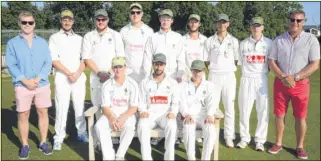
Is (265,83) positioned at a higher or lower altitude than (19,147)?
higher

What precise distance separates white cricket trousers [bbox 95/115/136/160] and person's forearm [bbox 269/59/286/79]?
2375 millimetres

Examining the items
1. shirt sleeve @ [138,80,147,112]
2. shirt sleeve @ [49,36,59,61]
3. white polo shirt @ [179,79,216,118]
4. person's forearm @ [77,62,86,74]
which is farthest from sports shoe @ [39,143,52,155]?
white polo shirt @ [179,79,216,118]

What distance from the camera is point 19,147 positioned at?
5.95 metres

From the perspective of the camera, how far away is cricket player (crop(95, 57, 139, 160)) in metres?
5.00

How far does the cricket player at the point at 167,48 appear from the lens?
585cm

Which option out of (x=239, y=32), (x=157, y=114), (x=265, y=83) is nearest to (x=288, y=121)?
(x=265, y=83)

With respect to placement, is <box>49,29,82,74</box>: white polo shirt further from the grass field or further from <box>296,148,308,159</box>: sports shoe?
<box>296,148,308,159</box>: sports shoe

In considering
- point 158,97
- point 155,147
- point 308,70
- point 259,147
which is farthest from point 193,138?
point 308,70

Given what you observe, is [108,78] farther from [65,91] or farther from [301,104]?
[301,104]

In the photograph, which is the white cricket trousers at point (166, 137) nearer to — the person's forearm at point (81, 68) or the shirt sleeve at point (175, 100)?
the shirt sleeve at point (175, 100)

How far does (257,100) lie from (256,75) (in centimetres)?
43

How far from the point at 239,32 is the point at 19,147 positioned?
37795 millimetres

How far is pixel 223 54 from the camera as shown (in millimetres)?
5797

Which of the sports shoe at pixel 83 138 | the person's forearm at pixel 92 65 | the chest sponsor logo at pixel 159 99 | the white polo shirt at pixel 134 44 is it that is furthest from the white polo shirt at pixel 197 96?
the sports shoe at pixel 83 138
